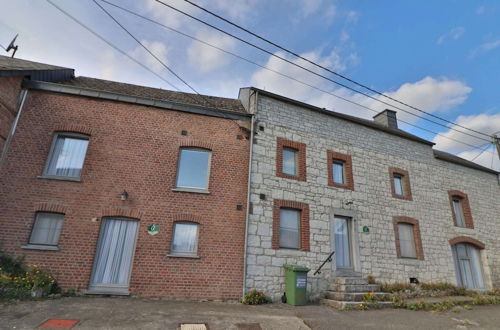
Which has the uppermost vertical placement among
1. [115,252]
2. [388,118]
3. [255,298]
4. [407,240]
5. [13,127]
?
[388,118]

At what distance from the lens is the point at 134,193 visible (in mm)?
7926

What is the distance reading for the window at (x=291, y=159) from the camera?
946 cm

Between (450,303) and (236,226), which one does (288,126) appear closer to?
(236,226)

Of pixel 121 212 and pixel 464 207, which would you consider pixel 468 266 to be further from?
pixel 121 212

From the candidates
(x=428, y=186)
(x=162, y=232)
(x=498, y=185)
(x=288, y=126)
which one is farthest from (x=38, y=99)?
(x=498, y=185)

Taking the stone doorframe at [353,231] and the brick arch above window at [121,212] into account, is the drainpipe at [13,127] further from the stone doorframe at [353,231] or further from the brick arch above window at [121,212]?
the stone doorframe at [353,231]

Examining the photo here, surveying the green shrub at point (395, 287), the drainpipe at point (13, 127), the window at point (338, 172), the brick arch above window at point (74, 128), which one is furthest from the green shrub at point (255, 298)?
the drainpipe at point (13, 127)

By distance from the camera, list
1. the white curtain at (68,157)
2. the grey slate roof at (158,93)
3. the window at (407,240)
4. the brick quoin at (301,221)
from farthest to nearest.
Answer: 1. the window at (407,240)
2. the grey slate roof at (158,93)
3. the brick quoin at (301,221)
4. the white curtain at (68,157)

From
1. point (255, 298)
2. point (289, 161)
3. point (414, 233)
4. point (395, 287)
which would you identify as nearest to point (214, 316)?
point (255, 298)

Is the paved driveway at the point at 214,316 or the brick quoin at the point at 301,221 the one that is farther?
the brick quoin at the point at 301,221

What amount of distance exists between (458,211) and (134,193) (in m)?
14.7

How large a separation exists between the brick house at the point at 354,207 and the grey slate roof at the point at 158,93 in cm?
88

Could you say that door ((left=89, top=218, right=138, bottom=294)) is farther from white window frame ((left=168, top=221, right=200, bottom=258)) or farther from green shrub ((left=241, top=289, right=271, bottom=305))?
green shrub ((left=241, top=289, right=271, bottom=305))

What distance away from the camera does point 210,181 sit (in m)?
8.60
